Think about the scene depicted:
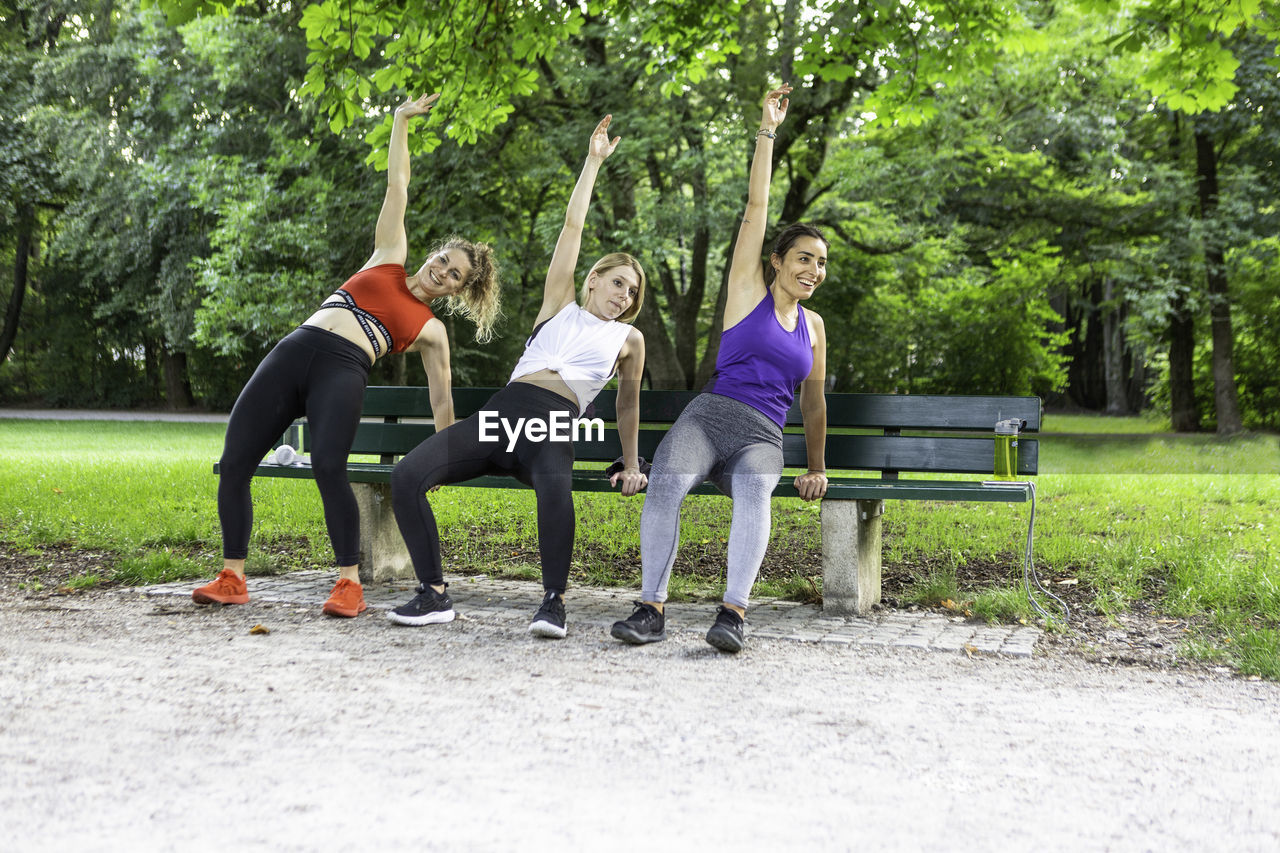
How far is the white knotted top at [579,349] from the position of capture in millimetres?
4469

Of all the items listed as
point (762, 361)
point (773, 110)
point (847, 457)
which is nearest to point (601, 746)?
point (762, 361)

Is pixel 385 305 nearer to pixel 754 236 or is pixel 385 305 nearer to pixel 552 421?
pixel 552 421

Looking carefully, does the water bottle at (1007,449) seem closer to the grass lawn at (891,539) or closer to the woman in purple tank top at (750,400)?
the grass lawn at (891,539)

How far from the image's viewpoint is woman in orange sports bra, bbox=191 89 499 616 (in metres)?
4.52

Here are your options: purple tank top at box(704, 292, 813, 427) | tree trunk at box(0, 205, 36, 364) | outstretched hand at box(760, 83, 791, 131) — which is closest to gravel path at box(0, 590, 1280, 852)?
purple tank top at box(704, 292, 813, 427)

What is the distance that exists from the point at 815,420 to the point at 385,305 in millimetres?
1883

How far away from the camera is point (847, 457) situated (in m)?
5.09

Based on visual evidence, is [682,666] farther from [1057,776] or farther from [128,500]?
[128,500]

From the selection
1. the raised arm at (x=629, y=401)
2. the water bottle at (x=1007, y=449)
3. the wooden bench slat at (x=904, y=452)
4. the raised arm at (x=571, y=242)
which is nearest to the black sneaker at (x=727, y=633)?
the raised arm at (x=629, y=401)

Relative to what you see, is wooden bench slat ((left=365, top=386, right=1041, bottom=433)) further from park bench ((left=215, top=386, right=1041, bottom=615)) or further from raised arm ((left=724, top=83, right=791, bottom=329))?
raised arm ((left=724, top=83, right=791, bottom=329))

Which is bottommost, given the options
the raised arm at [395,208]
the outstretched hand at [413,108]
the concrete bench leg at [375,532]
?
the concrete bench leg at [375,532]

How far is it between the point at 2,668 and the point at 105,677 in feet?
1.35

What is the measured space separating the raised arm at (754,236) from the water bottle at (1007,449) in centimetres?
131

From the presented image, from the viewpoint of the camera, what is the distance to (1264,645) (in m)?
4.00
